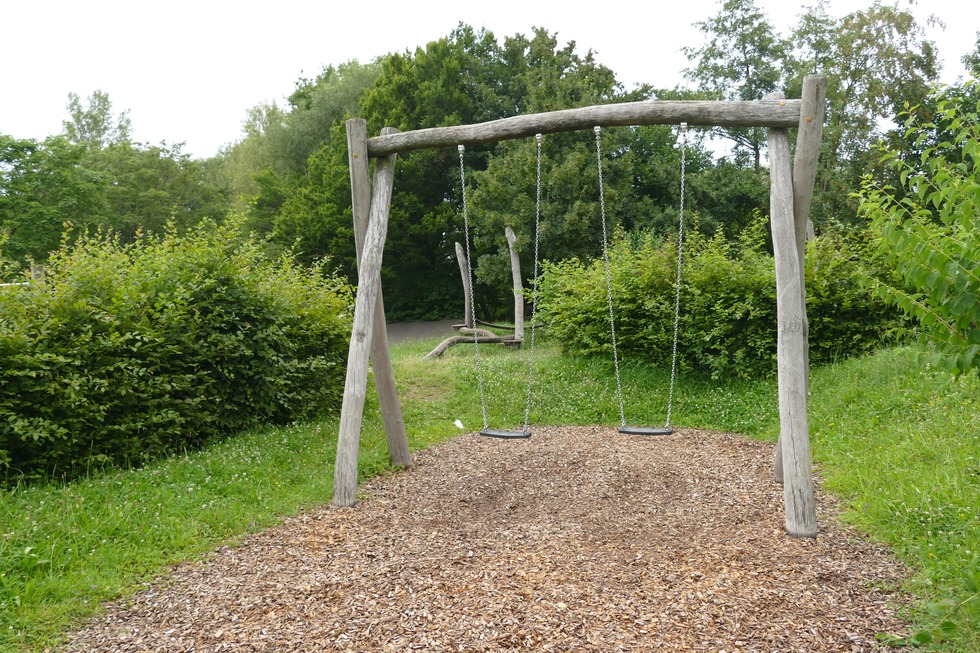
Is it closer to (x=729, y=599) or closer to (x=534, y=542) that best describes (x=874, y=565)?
(x=729, y=599)

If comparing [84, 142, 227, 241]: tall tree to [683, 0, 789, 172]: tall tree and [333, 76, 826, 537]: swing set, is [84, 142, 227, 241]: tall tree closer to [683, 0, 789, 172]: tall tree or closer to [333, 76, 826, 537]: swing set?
[683, 0, 789, 172]: tall tree

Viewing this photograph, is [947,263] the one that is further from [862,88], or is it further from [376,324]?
[862,88]

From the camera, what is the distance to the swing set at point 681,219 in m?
4.78

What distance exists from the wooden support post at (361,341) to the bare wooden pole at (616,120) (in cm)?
37

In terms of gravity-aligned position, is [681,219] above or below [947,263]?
above

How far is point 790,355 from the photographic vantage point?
483 centimetres

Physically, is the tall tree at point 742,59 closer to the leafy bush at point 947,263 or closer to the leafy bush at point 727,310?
the leafy bush at point 727,310

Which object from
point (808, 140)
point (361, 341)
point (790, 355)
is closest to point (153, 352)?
point (361, 341)

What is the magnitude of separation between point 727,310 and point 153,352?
22.5ft

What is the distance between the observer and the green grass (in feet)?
12.5

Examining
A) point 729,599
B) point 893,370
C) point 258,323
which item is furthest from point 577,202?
point 729,599

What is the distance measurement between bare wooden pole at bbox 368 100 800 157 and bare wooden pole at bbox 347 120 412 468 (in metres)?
0.15

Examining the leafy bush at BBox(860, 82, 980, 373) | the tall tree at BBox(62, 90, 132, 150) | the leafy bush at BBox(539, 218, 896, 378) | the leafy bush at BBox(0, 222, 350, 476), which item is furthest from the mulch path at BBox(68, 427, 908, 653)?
the tall tree at BBox(62, 90, 132, 150)

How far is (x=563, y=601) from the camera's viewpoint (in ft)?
12.4
